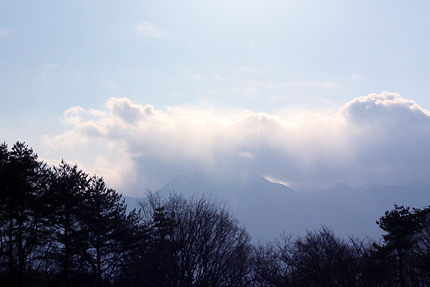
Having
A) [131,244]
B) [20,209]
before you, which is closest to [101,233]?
[131,244]

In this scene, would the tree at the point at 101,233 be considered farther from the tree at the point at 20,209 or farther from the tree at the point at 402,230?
the tree at the point at 402,230

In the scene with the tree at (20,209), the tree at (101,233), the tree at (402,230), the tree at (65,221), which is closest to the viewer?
the tree at (20,209)

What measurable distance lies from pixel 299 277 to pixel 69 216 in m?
17.8

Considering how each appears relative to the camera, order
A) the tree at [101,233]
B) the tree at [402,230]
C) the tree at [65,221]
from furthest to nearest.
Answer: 1. the tree at [402,230]
2. the tree at [101,233]
3. the tree at [65,221]

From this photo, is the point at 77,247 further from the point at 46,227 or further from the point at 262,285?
the point at 262,285

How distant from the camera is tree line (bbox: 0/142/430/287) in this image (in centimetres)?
2191

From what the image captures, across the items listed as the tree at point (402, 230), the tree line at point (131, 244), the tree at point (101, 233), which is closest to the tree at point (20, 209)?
the tree line at point (131, 244)

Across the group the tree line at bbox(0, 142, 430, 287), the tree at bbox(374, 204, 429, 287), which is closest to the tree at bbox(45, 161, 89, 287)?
the tree line at bbox(0, 142, 430, 287)

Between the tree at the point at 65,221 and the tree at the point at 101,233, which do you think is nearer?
the tree at the point at 65,221

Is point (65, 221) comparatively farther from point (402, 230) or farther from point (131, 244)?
point (402, 230)

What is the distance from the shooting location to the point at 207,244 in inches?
1072

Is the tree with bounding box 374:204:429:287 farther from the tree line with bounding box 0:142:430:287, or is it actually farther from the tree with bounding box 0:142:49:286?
Answer: the tree with bounding box 0:142:49:286

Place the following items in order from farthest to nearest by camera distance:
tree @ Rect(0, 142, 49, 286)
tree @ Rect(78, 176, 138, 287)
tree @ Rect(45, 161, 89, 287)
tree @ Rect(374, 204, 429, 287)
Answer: tree @ Rect(374, 204, 429, 287) < tree @ Rect(78, 176, 138, 287) < tree @ Rect(45, 161, 89, 287) < tree @ Rect(0, 142, 49, 286)

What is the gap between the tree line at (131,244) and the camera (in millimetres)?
21906
